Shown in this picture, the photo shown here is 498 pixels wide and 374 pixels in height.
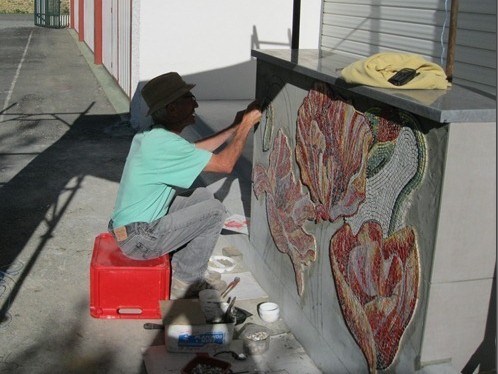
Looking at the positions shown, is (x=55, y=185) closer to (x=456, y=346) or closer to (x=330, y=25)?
(x=330, y=25)

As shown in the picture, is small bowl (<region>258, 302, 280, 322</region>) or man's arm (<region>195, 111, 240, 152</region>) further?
man's arm (<region>195, 111, 240, 152</region>)

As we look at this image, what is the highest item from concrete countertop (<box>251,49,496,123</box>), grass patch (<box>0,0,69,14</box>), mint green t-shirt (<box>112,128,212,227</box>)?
concrete countertop (<box>251,49,496,123</box>)

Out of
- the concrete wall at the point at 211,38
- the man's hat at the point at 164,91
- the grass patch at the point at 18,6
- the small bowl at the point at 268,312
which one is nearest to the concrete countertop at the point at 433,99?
the man's hat at the point at 164,91

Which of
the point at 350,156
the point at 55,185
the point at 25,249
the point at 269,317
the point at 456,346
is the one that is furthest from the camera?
the point at 55,185

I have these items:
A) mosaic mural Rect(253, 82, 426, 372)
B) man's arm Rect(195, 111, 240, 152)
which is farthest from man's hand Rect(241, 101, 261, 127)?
mosaic mural Rect(253, 82, 426, 372)

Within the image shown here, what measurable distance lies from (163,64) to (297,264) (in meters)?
7.39

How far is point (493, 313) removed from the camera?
3348 millimetres

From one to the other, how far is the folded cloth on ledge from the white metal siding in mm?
18744

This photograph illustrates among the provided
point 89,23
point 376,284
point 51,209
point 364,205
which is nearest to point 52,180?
point 51,209

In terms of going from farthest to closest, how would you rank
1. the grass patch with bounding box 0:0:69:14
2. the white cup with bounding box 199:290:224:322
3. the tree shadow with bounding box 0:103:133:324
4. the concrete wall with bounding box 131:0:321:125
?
the grass patch with bounding box 0:0:69:14
the concrete wall with bounding box 131:0:321:125
the tree shadow with bounding box 0:103:133:324
the white cup with bounding box 199:290:224:322

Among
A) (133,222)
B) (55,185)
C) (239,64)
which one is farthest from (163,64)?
(133,222)

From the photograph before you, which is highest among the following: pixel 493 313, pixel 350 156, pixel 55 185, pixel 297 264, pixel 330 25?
pixel 330 25

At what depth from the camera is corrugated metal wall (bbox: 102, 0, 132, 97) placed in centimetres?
1314

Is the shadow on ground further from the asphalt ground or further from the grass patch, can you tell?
the grass patch
